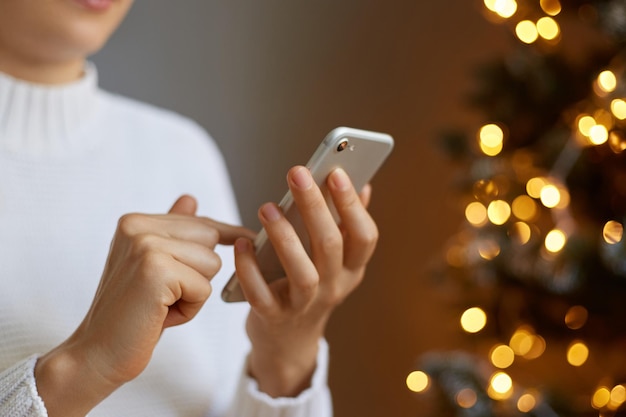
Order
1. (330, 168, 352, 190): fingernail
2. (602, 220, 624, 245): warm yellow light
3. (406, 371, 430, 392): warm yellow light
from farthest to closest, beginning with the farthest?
(406, 371, 430, 392): warm yellow light
(602, 220, 624, 245): warm yellow light
(330, 168, 352, 190): fingernail

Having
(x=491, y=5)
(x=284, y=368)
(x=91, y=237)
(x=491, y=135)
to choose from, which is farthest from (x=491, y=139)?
(x=91, y=237)

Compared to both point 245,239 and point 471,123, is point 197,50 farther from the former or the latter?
point 245,239

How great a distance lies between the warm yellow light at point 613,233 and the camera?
102 cm

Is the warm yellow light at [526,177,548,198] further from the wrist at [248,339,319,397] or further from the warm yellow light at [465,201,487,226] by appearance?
the wrist at [248,339,319,397]

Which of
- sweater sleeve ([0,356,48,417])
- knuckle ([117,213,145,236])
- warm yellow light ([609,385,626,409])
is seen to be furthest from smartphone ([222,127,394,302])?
warm yellow light ([609,385,626,409])

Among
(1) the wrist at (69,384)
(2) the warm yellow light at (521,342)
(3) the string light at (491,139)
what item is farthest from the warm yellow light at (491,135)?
(1) the wrist at (69,384)

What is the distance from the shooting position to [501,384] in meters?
1.21

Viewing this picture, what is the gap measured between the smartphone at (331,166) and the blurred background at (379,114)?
45 centimetres

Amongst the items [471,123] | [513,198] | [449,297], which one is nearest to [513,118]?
[513,198]

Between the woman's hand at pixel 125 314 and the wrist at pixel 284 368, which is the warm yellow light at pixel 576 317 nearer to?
the wrist at pixel 284 368

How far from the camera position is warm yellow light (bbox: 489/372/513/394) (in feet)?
3.97

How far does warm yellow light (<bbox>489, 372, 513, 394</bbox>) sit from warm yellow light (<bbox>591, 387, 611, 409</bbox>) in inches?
4.9

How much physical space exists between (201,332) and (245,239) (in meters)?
0.27

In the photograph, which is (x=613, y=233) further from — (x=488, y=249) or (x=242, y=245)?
(x=242, y=245)
